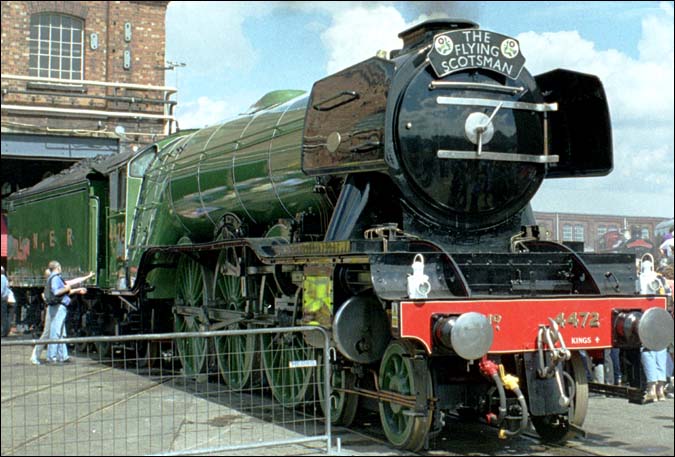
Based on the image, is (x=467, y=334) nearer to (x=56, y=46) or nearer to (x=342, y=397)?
(x=342, y=397)

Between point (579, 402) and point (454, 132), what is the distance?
86.0 inches

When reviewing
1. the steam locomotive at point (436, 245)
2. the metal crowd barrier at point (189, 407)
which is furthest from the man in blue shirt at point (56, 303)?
the steam locomotive at point (436, 245)

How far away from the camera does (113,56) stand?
76.3ft

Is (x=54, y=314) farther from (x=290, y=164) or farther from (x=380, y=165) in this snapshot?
(x=380, y=165)

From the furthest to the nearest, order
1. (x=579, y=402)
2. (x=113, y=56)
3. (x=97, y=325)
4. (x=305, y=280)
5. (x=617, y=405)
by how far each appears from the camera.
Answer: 1. (x=113, y=56)
2. (x=97, y=325)
3. (x=617, y=405)
4. (x=305, y=280)
5. (x=579, y=402)

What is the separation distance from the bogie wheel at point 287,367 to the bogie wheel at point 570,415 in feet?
6.39

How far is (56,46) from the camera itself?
2288 cm

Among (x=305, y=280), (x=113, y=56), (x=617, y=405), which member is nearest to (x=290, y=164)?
(x=305, y=280)

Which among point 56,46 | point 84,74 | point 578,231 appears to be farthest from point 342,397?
point 56,46

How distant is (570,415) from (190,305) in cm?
520

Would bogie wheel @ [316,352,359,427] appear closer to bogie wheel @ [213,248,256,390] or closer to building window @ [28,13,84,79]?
bogie wheel @ [213,248,256,390]

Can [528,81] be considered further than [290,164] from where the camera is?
No

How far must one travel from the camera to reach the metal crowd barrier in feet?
19.3

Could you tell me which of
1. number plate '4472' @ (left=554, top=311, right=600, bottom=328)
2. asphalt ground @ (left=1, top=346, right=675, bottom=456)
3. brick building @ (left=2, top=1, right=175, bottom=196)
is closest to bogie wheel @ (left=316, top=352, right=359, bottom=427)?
asphalt ground @ (left=1, top=346, right=675, bottom=456)
